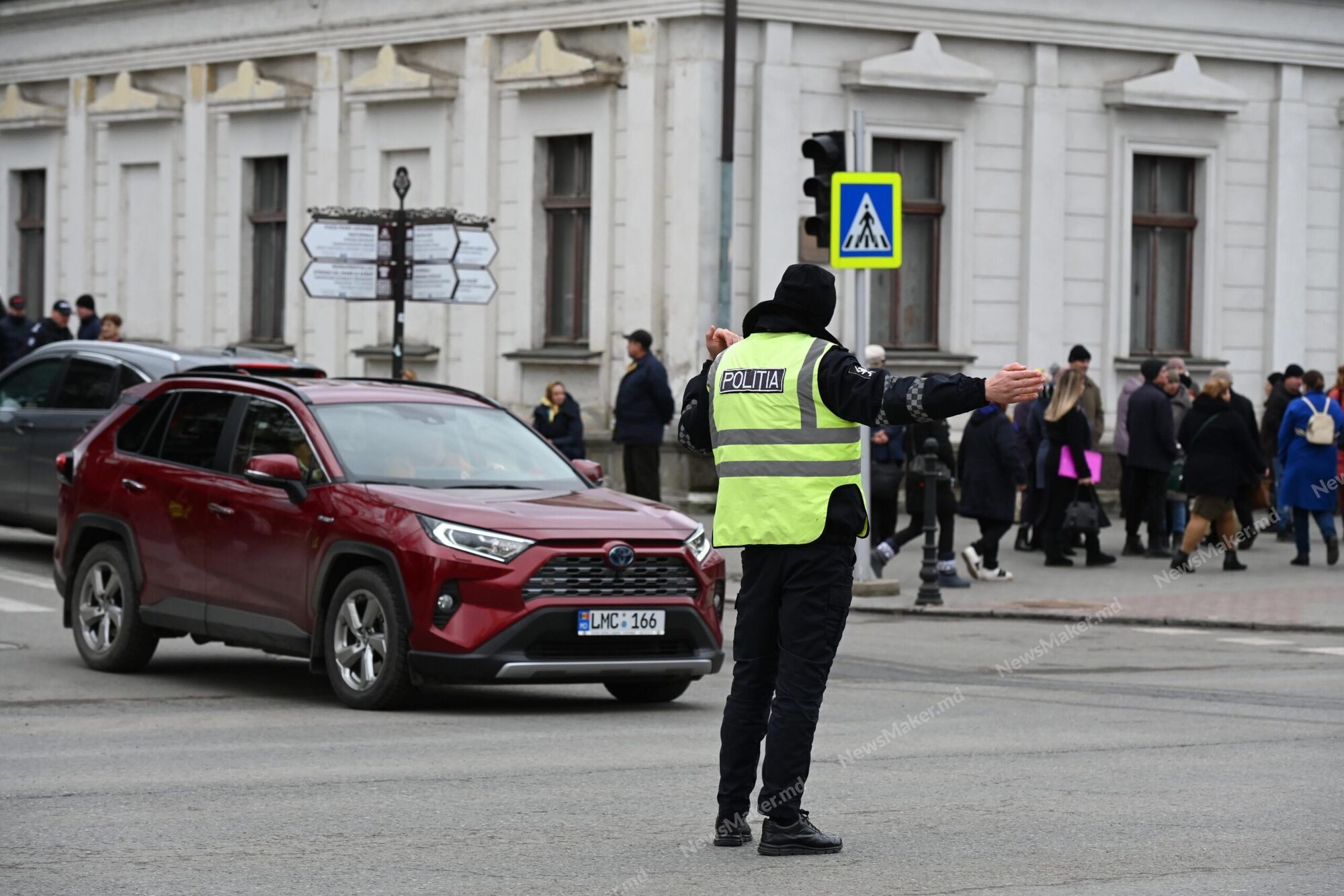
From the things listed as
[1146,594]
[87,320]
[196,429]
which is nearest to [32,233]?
[87,320]

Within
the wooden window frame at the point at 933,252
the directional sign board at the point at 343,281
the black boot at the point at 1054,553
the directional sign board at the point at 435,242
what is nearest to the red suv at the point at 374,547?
the directional sign board at the point at 343,281

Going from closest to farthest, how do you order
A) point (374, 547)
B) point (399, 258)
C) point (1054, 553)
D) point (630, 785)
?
point (630, 785) → point (374, 547) → point (399, 258) → point (1054, 553)

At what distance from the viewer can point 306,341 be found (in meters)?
29.3

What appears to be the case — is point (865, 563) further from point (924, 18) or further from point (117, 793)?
point (117, 793)

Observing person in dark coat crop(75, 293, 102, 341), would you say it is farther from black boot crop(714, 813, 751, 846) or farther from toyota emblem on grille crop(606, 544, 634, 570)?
black boot crop(714, 813, 751, 846)

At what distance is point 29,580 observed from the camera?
1819cm

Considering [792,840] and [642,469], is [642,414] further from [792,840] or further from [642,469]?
[792,840]

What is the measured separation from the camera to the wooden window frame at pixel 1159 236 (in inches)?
1083

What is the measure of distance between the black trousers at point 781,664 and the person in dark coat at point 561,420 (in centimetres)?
1463

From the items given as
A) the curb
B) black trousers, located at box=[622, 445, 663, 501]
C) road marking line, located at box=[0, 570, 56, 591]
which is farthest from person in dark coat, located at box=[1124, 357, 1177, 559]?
road marking line, located at box=[0, 570, 56, 591]

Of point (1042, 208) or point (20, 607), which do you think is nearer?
point (20, 607)

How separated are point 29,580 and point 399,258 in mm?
4335

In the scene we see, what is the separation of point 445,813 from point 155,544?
15.7ft

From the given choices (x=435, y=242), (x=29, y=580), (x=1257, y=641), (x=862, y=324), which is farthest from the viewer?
(x=435, y=242)
